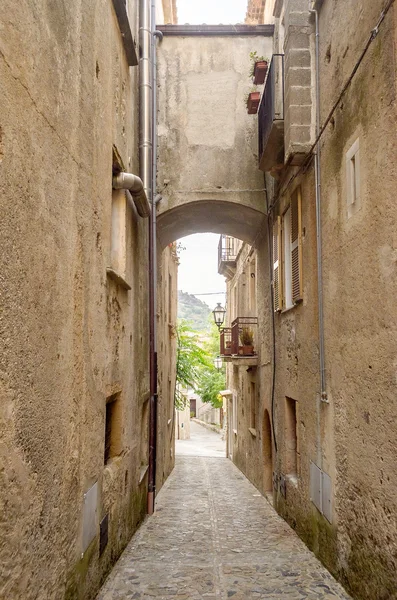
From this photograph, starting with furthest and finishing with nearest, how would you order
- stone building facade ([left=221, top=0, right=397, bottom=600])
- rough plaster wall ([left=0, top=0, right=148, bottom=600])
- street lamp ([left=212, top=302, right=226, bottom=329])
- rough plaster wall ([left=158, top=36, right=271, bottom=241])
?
street lamp ([left=212, top=302, right=226, bottom=329]) → rough plaster wall ([left=158, top=36, right=271, bottom=241]) → stone building facade ([left=221, top=0, right=397, bottom=600]) → rough plaster wall ([left=0, top=0, right=148, bottom=600])

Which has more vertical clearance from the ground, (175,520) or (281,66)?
(281,66)

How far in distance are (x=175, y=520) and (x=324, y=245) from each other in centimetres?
556

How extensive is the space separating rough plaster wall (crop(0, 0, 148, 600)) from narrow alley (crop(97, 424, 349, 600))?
499 millimetres

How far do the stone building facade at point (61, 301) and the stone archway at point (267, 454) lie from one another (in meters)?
5.08

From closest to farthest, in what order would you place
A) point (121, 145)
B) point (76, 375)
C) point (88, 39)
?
1. point (76, 375)
2. point (88, 39)
3. point (121, 145)

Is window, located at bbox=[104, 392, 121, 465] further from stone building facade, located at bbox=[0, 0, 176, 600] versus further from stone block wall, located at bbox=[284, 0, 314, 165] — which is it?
stone block wall, located at bbox=[284, 0, 314, 165]

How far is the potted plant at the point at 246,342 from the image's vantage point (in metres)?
13.5

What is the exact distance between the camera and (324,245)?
668 cm

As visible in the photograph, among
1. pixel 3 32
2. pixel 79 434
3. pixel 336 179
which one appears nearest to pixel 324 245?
pixel 336 179

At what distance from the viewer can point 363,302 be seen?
5.16 m

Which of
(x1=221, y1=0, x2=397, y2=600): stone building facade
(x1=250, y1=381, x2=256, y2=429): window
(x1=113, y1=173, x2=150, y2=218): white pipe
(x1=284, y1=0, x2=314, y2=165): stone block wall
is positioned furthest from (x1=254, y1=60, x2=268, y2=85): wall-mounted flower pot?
(x1=250, y1=381, x2=256, y2=429): window

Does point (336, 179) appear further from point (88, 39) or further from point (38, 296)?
point (38, 296)

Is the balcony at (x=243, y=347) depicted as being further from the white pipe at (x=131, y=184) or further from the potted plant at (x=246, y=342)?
the white pipe at (x=131, y=184)

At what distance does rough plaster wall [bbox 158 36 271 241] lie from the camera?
1033cm
